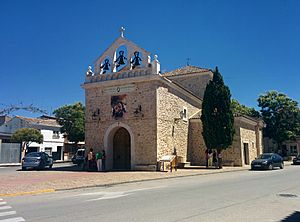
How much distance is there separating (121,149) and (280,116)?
2754 centimetres

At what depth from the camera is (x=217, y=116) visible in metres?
23.9

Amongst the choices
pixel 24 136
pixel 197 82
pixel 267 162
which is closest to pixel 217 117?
pixel 267 162

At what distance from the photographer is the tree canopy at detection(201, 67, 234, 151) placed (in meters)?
23.7

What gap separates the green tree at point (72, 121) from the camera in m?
41.8

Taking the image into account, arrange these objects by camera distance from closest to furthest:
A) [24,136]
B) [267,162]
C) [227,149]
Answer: [267,162], [227,149], [24,136]

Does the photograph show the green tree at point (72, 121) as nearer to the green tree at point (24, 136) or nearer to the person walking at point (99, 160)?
the green tree at point (24, 136)

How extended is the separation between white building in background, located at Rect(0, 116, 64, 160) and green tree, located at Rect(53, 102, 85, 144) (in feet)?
12.0

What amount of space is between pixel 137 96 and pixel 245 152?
1315 cm


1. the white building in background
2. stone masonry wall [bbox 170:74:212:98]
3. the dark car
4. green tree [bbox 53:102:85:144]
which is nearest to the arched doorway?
the dark car

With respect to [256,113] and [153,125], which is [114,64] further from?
[256,113]

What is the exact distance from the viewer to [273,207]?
8.04 m

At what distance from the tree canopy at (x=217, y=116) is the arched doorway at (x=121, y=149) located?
21.6 feet

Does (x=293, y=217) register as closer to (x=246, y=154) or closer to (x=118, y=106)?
(x=118, y=106)

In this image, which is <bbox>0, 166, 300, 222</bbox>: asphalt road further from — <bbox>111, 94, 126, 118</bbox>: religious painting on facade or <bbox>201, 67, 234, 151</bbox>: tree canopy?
<bbox>201, 67, 234, 151</bbox>: tree canopy
